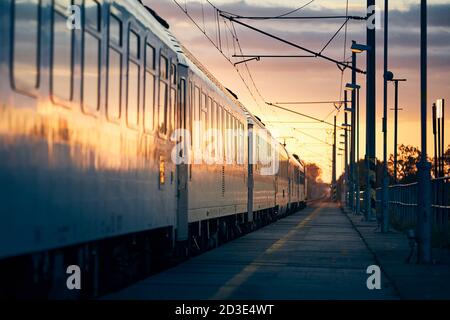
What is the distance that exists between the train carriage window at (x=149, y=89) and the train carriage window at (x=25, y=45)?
5.19 meters

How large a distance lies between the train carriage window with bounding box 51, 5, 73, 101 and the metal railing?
A: 1533 centimetres

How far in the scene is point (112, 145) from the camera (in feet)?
38.1

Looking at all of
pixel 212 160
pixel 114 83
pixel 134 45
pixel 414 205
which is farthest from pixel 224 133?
pixel 114 83

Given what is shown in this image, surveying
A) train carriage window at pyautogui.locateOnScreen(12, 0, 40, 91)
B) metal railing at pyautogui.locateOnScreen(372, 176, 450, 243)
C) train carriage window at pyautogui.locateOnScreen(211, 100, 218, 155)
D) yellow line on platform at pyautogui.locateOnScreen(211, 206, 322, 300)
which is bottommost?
yellow line on platform at pyautogui.locateOnScreen(211, 206, 322, 300)

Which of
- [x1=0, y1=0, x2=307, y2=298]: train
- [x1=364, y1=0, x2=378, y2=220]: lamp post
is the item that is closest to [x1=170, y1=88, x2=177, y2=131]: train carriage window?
[x1=0, y1=0, x2=307, y2=298]: train

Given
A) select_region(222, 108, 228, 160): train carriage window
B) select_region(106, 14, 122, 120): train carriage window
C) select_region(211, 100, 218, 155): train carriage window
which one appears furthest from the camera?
select_region(222, 108, 228, 160): train carriage window

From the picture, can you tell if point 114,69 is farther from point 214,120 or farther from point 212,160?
point 214,120

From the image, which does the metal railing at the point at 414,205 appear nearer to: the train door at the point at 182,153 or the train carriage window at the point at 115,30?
the train door at the point at 182,153

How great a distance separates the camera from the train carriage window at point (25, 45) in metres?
8.14

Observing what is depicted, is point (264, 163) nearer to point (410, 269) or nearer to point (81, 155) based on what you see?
point (410, 269)

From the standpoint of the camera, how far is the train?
8.32m

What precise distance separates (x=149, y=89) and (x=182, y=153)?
10.9 feet

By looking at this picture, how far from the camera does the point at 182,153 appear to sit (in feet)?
56.7

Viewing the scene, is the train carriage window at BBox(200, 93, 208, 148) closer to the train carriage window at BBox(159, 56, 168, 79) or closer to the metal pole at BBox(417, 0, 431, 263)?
the metal pole at BBox(417, 0, 431, 263)
